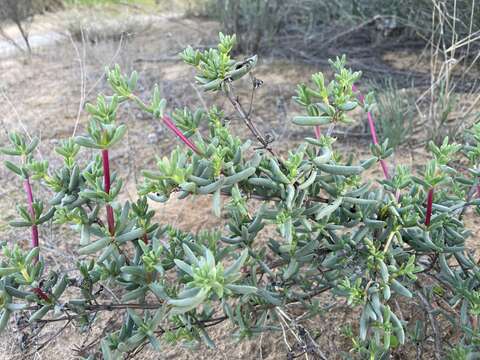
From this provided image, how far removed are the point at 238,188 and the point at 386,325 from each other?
0.43m

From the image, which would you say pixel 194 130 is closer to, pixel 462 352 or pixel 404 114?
pixel 462 352

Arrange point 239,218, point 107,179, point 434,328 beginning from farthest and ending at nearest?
point 434,328 → point 239,218 → point 107,179

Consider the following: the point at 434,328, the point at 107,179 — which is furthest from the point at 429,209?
the point at 107,179

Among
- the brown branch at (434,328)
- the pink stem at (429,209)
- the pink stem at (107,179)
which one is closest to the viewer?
the pink stem at (107,179)

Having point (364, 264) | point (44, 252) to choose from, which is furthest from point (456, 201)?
point (44, 252)

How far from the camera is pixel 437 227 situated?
112cm

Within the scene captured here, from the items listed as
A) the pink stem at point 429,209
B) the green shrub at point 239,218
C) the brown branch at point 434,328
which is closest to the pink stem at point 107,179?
the green shrub at point 239,218

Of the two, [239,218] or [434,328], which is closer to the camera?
[239,218]

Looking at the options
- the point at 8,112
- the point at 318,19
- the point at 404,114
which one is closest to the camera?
the point at 404,114

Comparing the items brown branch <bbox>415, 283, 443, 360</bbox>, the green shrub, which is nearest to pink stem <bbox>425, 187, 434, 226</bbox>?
the green shrub

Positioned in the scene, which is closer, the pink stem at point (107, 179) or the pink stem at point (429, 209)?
the pink stem at point (107, 179)

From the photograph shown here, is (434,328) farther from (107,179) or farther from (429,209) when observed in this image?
(107,179)

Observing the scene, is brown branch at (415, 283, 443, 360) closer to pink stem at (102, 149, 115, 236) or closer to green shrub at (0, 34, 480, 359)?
green shrub at (0, 34, 480, 359)

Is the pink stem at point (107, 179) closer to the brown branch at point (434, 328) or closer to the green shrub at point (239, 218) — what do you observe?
the green shrub at point (239, 218)
